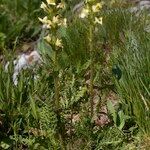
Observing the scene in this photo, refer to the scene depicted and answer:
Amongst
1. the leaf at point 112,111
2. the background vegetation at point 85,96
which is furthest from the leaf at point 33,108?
the leaf at point 112,111

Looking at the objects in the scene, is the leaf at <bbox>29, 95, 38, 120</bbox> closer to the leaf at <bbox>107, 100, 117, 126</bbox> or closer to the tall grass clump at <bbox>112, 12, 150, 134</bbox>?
the leaf at <bbox>107, 100, 117, 126</bbox>

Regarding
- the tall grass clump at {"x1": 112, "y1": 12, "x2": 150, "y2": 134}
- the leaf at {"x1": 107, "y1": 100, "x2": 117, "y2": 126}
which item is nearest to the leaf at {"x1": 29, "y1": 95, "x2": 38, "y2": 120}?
the leaf at {"x1": 107, "y1": 100, "x2": 117, "y2": 126}

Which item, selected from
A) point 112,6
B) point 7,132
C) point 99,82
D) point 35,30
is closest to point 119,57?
point 99,82

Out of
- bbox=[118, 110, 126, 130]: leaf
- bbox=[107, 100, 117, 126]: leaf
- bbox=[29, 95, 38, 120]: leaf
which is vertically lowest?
bbox=[118, 110, 126, 130]: leaf

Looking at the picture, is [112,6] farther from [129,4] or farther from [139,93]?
[139,93]

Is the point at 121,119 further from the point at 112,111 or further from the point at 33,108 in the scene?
the point at 33,108

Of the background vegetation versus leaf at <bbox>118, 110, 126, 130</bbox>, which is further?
leaf at <bbox>118, 110, 126, 130</bbox>

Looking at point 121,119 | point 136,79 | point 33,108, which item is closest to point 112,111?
point 121,119

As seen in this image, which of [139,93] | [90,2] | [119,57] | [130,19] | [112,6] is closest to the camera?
[90,2]

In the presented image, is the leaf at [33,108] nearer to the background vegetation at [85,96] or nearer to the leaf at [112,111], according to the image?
the background vegetation at [85,96]
